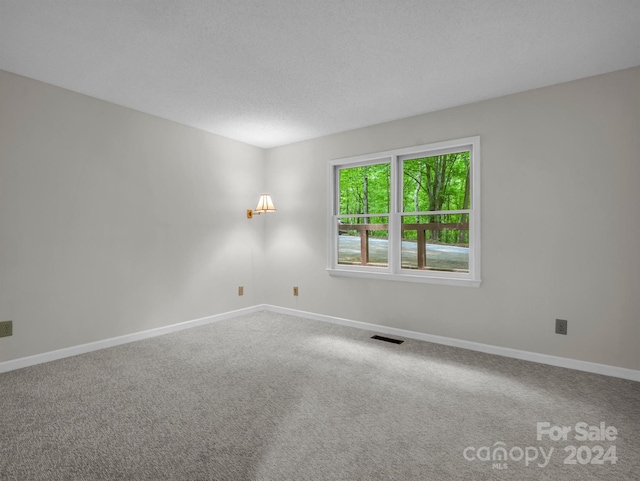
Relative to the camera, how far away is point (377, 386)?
2.58 m

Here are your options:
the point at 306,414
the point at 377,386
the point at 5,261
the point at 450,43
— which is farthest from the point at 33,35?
the point at 377,386

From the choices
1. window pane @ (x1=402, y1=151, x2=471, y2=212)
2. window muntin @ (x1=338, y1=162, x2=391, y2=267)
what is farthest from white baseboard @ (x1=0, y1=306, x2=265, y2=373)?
window pane @ (x1=402, y1=151, x2=471, y2=212)

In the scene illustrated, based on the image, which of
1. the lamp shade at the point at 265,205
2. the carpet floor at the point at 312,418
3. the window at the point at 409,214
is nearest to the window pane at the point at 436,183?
the window at the point at 409,214

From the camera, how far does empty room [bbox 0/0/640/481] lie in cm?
196

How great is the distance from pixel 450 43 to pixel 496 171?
4.64ft

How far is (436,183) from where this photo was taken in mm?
3830

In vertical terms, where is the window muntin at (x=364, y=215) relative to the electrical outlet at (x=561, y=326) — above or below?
above

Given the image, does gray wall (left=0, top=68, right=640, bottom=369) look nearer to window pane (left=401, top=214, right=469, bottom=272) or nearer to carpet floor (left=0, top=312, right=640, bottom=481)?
window pane (left=401, top=214, right=469, bottom=272)

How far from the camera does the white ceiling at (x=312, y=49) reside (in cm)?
206

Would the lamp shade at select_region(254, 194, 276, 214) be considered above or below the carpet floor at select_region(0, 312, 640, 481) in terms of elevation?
above

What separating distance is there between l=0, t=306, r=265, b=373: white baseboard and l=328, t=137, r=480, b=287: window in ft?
5.79

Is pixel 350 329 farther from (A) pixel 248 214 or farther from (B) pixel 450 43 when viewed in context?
(B) pixel 450 43

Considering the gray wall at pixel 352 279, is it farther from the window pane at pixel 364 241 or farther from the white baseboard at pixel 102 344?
the window pane at pixel 364 241

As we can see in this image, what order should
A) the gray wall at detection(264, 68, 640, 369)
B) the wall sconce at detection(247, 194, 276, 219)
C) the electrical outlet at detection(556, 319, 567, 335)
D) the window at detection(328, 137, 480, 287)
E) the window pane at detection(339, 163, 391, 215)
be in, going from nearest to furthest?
1. the gray wall at detection(264, 68, 640, 369)
2. the electrical outlet at detection(556, 319, 567, 335)
3. the window at detection(328, 137, 480, 287)
4. the window pane at detection(339, 163, 391, 215)
5. the wall sconce at detection(247, 194, 276, 219)
